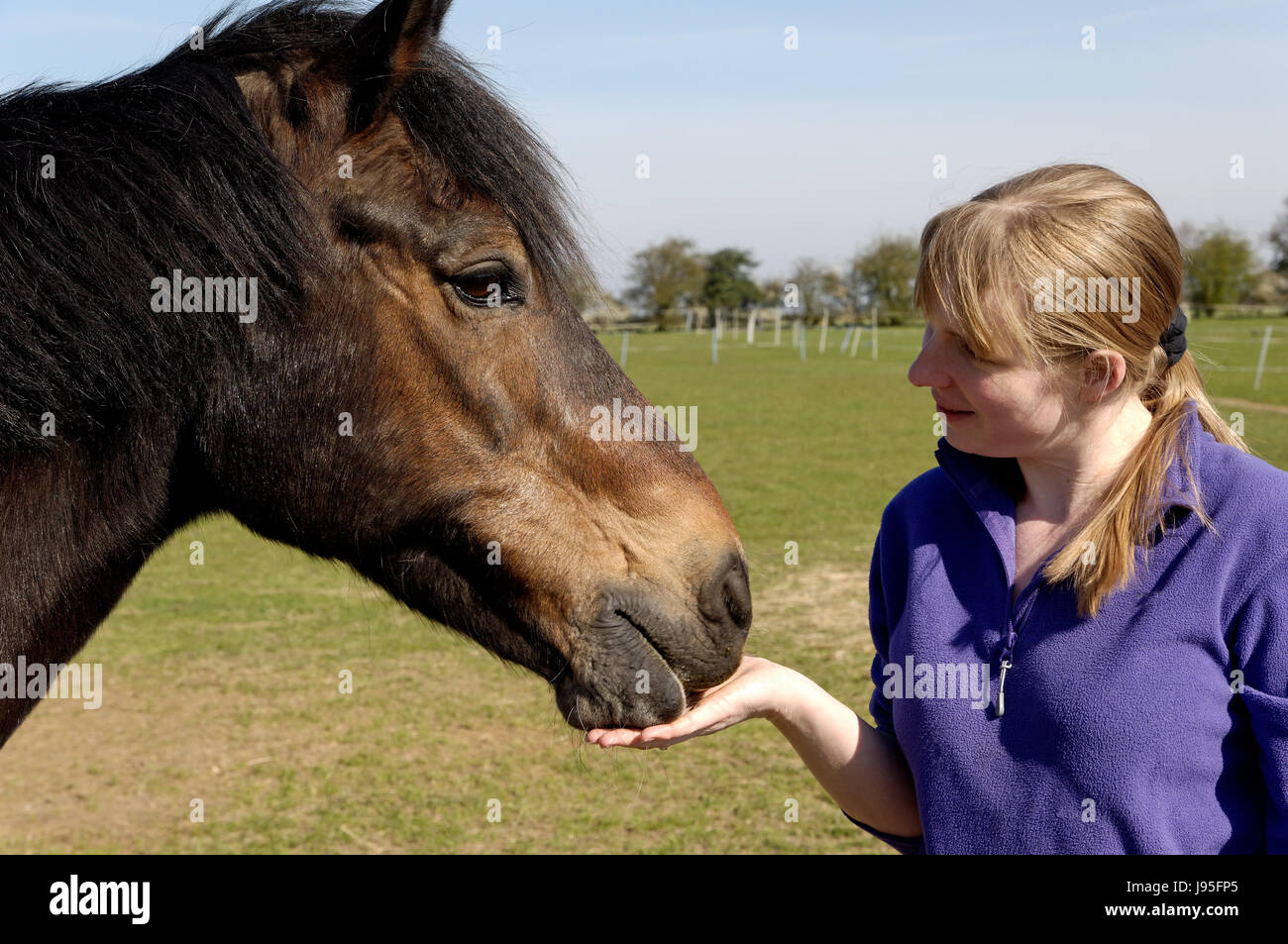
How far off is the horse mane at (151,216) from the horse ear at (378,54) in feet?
0.18

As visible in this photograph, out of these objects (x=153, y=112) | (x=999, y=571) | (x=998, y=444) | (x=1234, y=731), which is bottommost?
(x=1234, y=731)

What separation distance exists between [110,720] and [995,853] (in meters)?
6.39

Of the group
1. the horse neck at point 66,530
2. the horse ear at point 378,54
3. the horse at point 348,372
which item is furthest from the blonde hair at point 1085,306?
the horse neck at point 66,530

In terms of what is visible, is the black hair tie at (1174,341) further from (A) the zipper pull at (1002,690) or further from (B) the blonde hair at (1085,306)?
(A) the zipper pull at (1002,690)

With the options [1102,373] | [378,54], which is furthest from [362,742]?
[1102,373]

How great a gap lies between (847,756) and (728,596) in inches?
18.7

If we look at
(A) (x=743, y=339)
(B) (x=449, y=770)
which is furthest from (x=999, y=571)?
(A) (x=743, y=339)

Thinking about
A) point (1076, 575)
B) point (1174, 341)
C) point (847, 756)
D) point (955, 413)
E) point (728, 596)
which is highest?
point (1174, 341)

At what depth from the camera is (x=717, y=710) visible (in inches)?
87.4

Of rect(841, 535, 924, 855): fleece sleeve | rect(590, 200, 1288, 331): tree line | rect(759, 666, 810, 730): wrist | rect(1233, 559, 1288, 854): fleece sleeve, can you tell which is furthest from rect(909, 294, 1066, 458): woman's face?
rect(590, 200, 1288, 331): tree line

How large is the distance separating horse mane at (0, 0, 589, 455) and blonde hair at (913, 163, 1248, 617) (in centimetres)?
95

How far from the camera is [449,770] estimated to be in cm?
591

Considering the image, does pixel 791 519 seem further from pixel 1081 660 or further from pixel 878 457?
pixel 1081 660

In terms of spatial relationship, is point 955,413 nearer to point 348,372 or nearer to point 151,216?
point 348,372
